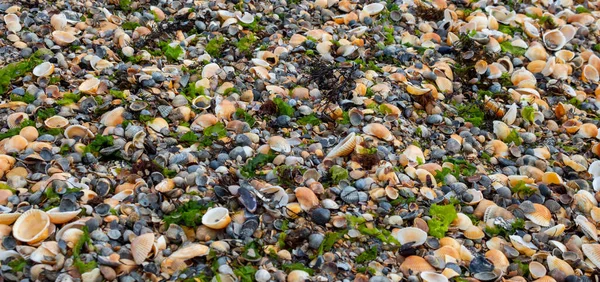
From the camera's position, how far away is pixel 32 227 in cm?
272

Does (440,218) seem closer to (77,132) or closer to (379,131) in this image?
(379,131)

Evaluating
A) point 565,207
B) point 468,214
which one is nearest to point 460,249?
point 468,214

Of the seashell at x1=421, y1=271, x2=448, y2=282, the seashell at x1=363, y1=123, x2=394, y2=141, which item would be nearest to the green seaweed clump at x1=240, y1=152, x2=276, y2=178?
the seashell at x1=363, y1=123, x2=394, y2=141

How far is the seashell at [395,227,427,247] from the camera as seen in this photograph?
114 inches

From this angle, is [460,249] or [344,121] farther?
[344,121]

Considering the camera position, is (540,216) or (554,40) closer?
(540,216)

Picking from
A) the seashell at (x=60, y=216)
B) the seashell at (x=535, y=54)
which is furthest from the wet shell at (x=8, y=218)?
the seashell at (x=535, y=54)

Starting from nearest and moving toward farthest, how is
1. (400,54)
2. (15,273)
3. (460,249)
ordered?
(15,273), (460,249), (400,54)

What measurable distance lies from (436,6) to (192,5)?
195 cm

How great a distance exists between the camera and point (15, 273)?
2.51 meters

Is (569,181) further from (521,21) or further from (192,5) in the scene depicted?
(192,5)

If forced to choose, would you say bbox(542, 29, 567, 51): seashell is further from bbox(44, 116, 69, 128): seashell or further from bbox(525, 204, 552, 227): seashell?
bbox(44, 116, 69, 128): seashell

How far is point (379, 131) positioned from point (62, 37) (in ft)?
7.20

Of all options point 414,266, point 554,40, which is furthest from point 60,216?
point 554,40
